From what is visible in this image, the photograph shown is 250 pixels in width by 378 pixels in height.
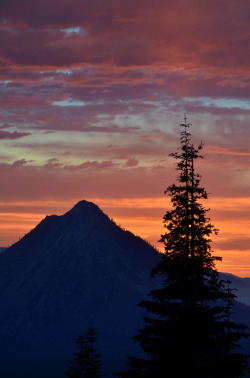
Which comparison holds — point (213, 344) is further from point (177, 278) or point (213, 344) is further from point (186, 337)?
point (177, 278)

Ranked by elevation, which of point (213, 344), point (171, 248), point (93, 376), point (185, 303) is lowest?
point (93, 376)

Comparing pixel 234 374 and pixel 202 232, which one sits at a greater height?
pixel 202 232

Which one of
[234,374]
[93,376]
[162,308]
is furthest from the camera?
[93,376]

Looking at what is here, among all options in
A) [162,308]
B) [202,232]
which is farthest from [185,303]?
[202,232]

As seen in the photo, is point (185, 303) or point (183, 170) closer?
point (185, 303)

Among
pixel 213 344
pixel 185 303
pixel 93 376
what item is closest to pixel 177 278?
pixel 185 303

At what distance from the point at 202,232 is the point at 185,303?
3724 millimetres

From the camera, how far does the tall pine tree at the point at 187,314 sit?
28047mm

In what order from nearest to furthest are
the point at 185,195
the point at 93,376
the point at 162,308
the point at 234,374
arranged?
the point at 234,374, the point at 162,308, the point at 185,195, the point at 93,376

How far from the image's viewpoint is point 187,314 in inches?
1145

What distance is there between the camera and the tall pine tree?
28.0 metres

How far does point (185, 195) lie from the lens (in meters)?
31.8

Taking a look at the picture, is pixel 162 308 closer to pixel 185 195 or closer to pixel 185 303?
pixel 185 303

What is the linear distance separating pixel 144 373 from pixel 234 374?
4.06 meters
